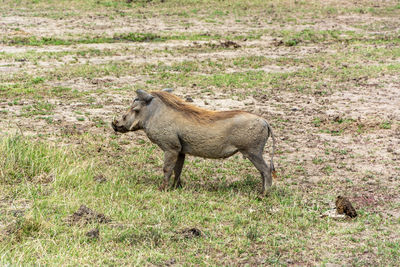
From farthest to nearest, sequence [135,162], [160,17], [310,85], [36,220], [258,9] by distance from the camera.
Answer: [258,9]
[160,17]
[310,85]
[135,162]
[36,220]

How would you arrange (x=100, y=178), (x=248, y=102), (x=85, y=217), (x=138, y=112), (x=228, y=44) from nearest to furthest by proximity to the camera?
(x=85, y=217)
(x=100, y=178)
(x=138, y=112)
(x=248, y=102)
(x=228, y=44)

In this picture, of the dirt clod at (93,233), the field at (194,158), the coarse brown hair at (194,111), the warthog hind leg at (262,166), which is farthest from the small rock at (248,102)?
the dirt clod at (93,233)

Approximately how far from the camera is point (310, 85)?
10.3 meters

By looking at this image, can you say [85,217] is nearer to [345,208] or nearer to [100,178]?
[100,178]

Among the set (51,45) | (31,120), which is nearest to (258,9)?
(51,45)

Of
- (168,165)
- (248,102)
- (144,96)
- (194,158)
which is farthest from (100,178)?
(248,102)

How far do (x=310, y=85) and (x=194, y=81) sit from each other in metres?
2.10

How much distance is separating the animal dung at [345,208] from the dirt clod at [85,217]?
6.91 feet

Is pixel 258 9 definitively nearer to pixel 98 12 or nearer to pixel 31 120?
pixel 98 12

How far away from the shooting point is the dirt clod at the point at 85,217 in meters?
4.77

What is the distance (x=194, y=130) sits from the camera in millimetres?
5793

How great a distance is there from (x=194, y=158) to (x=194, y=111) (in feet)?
4.05

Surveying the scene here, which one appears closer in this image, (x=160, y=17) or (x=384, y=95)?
(x=384, y=95)

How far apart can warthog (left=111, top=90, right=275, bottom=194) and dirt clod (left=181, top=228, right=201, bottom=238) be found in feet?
3.85
